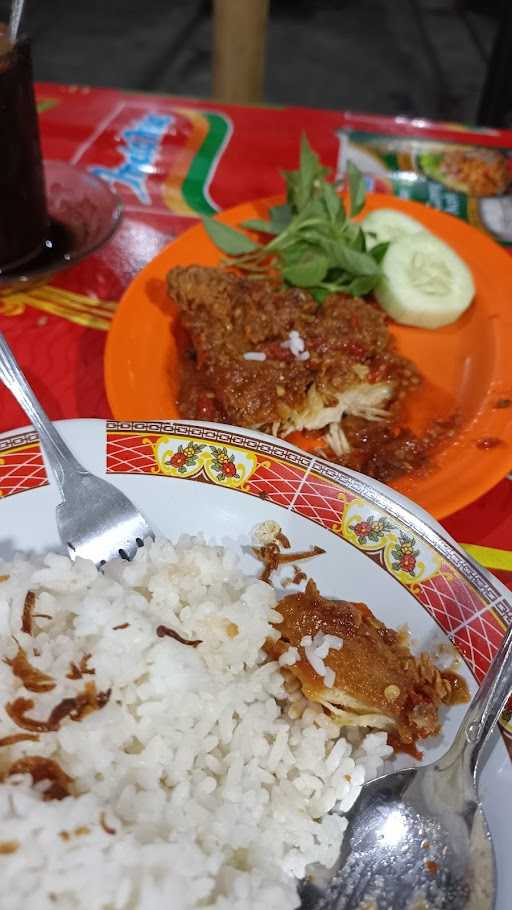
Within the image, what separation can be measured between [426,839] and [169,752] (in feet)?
1.33

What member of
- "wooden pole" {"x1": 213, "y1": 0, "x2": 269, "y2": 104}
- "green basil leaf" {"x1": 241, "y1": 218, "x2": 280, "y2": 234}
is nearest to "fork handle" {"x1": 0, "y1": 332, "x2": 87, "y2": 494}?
"green basil leaf" {"x1": 241, "y1": 218, "x2": 280, "y2": 234}

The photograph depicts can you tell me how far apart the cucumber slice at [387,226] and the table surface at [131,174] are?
52 cm

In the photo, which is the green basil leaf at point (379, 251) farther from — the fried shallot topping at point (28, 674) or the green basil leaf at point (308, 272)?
the fried shallot topping at point (28, 674)

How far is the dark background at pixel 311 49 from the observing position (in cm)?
610

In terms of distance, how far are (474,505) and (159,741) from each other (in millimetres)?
955

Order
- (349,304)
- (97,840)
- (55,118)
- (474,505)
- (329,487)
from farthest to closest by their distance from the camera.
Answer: (55,118) < (349,304) < (474,505) < (329,487) < (97,840)

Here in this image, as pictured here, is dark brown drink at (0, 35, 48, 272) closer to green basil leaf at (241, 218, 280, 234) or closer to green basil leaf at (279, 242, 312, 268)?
green basil leaf at (241, 218, 280, 234)

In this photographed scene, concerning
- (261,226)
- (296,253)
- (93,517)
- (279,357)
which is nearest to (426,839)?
(93,517)

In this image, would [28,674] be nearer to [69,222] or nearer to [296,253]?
[296,253]

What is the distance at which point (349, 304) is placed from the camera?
6.68 ft

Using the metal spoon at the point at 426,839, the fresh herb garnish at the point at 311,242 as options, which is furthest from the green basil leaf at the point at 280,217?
the metal spoon at the point at 426,839

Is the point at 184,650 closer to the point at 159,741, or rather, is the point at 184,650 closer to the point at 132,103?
the point at 159,741

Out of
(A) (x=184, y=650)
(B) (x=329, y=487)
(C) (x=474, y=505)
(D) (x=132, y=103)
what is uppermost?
(D) (x=132, y=103)

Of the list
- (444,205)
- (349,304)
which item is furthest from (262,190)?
(349,304)
